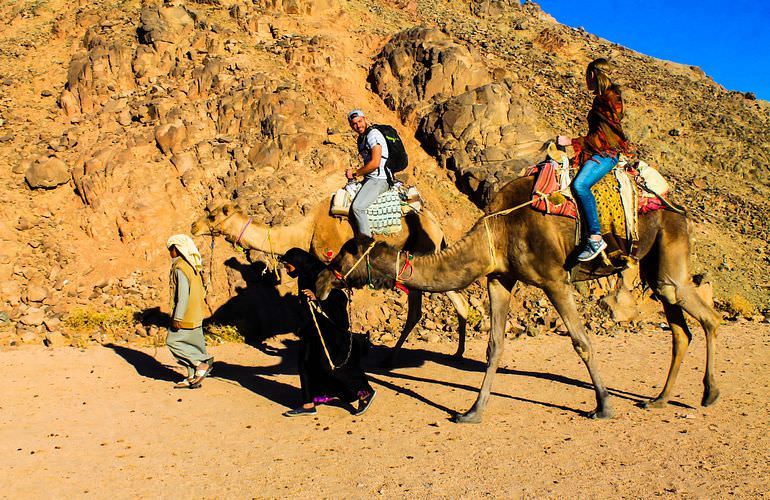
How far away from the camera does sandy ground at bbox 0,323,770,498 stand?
5.04 m

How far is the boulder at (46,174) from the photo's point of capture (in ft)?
45.5

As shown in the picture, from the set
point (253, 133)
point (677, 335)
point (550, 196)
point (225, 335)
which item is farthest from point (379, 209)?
point (253, 133)

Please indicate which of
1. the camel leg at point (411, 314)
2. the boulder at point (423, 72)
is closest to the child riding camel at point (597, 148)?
the camel leg at point (411, 314)

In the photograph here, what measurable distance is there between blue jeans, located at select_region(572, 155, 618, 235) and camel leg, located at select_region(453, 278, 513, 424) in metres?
1.19

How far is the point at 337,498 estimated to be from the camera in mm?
4805

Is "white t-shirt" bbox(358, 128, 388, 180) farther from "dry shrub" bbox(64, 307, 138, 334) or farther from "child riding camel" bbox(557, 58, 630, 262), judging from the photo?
"dry shrub" bbox(64, 307, 138, 334)

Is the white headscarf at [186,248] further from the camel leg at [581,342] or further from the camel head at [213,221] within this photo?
the camel leg at [581,342]

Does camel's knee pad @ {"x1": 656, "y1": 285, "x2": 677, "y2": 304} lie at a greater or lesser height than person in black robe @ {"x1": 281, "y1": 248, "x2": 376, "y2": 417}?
greater

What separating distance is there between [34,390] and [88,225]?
6.07 metres

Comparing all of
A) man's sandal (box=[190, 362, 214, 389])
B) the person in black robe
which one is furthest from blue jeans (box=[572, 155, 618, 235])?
man's sandal (box=[190, 362, 214, 389])

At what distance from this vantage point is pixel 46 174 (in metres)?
13.9

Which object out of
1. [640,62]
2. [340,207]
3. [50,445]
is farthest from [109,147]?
[640,62]

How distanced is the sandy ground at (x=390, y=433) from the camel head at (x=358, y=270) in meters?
1.60

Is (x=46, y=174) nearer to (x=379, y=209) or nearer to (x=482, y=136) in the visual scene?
(x=379, y=209)
